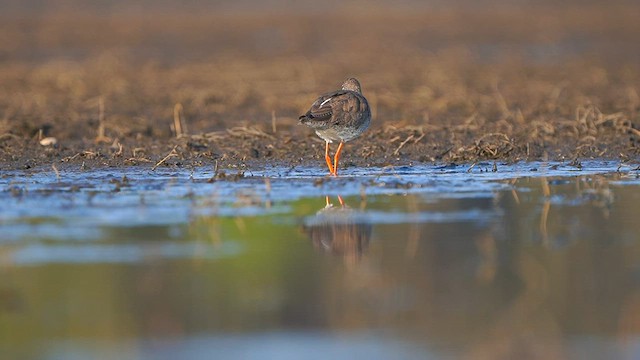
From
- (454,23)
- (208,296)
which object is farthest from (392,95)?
(454,23)

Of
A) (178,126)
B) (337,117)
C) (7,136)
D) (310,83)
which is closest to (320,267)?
(337,117)

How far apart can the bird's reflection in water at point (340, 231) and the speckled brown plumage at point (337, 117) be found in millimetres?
1955

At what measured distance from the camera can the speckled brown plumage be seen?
11.4 metres

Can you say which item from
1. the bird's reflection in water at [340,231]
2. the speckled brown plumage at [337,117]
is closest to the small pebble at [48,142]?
the speckled brown plumage at [337,117]

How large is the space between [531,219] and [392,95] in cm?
894

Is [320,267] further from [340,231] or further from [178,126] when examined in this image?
[178,126]

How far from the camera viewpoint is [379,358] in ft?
18.2

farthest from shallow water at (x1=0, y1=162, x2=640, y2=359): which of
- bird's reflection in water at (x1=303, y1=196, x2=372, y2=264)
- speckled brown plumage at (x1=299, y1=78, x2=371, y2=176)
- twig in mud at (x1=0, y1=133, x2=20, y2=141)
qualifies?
twig in mud at (x1=0, y1=133, x2=20, y2=141)

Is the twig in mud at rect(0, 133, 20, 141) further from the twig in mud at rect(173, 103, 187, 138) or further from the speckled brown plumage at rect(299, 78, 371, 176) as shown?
the speckled brown plumage at rect(299, 78, 371, 176)

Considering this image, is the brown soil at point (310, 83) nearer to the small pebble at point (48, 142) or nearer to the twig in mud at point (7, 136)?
the twig in mud at point (7, 136)

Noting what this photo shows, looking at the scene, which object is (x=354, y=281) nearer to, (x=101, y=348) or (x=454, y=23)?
(x=101, y=348)

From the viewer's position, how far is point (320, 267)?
740 cm

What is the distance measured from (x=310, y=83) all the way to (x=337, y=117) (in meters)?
8.46

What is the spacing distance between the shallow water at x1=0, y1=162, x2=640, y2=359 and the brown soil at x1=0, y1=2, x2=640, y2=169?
1902mm
